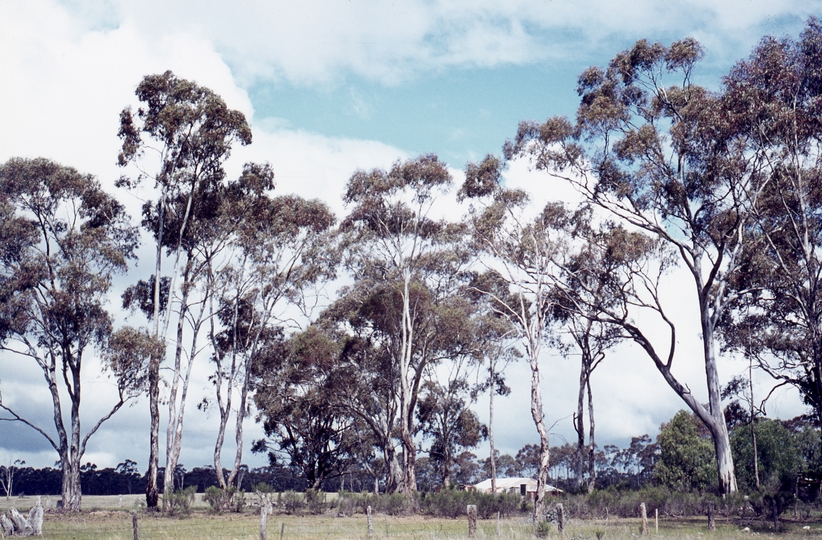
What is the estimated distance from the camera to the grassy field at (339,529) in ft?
48.3

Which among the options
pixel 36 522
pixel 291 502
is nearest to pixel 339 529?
pixel 36 522

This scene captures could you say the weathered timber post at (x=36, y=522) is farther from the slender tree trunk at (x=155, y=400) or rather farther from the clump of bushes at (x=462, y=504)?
the clump of bushes at (x=462, y=504)

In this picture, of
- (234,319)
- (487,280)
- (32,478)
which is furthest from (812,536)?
(32,478)

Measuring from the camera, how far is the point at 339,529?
57.6 ft

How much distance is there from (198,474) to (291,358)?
60429mm

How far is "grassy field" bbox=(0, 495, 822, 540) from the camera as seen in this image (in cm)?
1472

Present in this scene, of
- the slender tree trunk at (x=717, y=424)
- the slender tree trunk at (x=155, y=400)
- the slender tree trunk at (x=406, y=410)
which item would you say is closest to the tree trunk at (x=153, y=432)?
the slender tree trunk at (x=155, y=400)

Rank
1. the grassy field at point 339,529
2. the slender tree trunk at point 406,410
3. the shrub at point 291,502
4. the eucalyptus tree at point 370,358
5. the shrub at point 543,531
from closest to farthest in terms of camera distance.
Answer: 1. the shrub at point 543,531
2. the grassy field at point 339,529
3. the shrub at point 291,502
4. the slender tree trunk at point 406,410
5. the eucalyptus tree at point 370,358

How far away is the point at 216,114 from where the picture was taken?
1063 inches

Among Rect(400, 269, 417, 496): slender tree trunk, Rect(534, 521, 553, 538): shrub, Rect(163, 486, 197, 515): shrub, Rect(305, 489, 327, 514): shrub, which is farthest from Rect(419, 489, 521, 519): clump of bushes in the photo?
Rect(534, 521, 553, 538): shrub

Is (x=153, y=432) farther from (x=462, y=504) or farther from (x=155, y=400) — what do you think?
(x=462, y=504)

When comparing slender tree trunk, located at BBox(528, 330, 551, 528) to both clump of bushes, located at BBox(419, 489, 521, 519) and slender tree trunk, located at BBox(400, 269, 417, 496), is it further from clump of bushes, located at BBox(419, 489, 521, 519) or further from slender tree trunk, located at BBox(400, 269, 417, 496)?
slender tree trunk, located at BBox(400, 269, 417, 496)

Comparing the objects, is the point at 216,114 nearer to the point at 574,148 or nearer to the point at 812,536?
the point at 574,148

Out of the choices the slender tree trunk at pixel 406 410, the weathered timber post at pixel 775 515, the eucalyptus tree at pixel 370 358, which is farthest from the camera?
the eucalyptus tree at pixel 370 358
